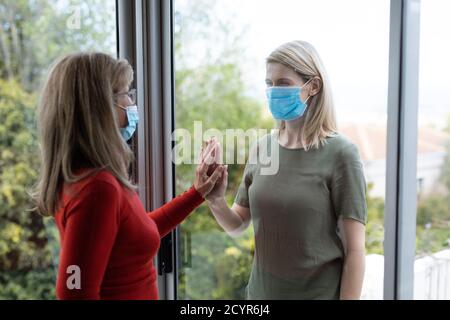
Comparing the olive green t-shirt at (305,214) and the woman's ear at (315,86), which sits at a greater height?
the woman's ear at (315,86)

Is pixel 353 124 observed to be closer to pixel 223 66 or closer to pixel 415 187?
pixel 415 187

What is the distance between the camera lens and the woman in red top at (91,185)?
1122mm

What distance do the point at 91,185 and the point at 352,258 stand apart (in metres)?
0.76

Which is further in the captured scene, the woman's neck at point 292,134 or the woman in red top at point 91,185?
the woman's neck at point 292,134

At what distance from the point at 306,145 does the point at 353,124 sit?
19cm

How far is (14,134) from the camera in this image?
5.24ft

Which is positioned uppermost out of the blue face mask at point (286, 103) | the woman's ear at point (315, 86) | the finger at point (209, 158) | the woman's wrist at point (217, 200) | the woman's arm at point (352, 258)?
the woman's ear at point (315, 86)

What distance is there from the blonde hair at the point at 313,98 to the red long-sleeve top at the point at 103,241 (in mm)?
537

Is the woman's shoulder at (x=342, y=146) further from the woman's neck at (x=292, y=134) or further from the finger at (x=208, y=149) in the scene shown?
the finger at (x=208, y=149)

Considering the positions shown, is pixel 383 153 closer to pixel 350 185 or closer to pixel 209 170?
pixel 350 185

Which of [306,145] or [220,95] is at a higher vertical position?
[220,95]

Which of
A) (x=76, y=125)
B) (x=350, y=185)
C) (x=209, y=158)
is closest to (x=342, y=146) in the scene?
(x=350, y=185)

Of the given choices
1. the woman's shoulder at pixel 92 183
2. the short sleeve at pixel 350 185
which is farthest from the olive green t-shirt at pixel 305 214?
the woman's shoulder at pixel 92 183
